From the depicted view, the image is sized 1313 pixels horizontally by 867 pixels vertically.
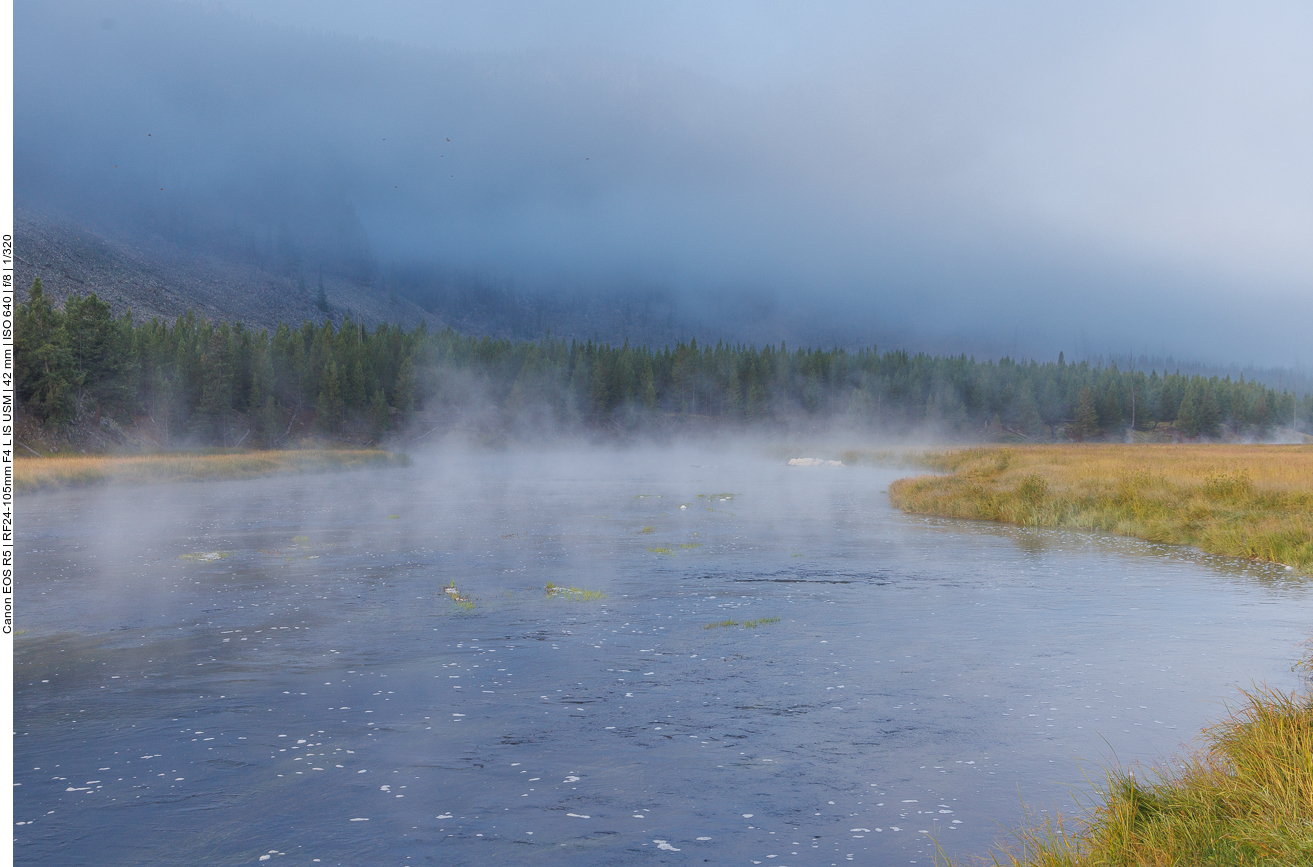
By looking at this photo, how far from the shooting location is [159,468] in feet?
225

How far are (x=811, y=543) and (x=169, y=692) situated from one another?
22.7 m

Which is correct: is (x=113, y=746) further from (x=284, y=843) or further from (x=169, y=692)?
(x=284, y=843)

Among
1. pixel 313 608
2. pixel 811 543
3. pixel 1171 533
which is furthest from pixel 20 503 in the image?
pixel 1171 533

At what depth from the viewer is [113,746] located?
39.9ft

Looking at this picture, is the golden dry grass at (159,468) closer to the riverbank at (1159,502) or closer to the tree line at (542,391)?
the tree line at (542,391)

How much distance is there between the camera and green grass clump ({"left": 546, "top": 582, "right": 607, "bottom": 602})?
22.6 meters

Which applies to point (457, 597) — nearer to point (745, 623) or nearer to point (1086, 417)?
point (745, 623)

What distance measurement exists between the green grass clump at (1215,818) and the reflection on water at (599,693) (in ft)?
4.58

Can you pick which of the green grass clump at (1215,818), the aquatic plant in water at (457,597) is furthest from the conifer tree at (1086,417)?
the green grass clump at (1215,818)

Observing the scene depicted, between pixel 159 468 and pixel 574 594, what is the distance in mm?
56121

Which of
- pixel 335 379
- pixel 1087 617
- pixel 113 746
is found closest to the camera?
pixel 113 746

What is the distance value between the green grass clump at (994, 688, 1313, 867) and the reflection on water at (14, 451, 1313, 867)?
55.0 inches

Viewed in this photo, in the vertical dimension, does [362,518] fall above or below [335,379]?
below

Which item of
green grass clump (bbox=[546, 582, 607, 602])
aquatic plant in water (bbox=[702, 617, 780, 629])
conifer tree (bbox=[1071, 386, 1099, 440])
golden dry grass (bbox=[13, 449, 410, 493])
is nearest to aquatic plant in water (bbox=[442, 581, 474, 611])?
green grass clump (bbox=[546, 582, 607, 602])
